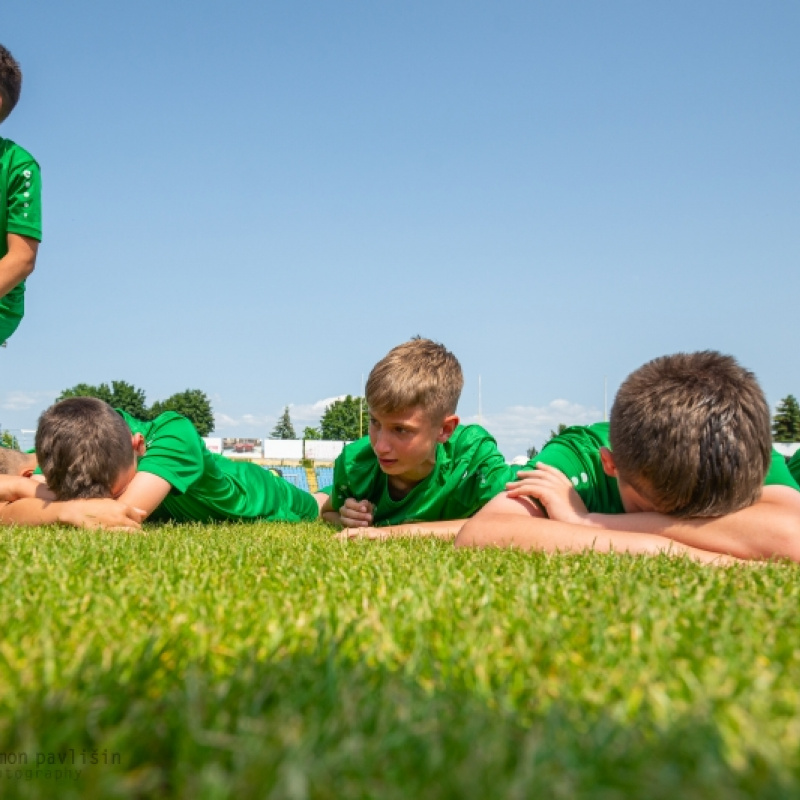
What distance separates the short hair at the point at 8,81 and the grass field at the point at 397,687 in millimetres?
3658

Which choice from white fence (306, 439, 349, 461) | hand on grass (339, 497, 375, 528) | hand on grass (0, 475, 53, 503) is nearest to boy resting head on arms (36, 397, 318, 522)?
hand on grass (0, 475, 53, 503)

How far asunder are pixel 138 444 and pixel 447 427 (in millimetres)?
2328

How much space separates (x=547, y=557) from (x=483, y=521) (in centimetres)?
69

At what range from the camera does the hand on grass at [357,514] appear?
5465mm

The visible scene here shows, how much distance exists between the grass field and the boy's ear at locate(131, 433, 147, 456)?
320cm

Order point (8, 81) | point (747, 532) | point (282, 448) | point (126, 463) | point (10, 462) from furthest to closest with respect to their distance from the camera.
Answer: point (282, 448), point (10, 462), point (126, 463), point (8, 81), point (747, 532)

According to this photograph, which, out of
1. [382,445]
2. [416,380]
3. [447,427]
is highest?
[416,380]

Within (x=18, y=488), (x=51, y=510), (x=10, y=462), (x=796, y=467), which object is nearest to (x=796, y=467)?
(x=796, y=467)

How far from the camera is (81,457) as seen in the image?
515 cm

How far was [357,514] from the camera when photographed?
547 cm

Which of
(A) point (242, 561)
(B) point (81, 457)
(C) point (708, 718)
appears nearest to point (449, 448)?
(B) point (81, 457)

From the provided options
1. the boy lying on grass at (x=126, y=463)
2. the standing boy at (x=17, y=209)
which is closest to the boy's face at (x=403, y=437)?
the boy lying on grass at (x=126, y=463)

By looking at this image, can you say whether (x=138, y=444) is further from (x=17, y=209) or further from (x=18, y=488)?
(x=17, y=209)

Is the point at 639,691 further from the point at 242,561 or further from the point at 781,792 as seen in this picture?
the point at 242,561
